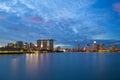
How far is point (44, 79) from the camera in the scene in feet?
116

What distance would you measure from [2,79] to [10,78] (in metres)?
1.37

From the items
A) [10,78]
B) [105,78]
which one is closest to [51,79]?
[10,78]

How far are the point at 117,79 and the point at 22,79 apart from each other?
54.1 ft

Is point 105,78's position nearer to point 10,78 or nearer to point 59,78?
point 59,78

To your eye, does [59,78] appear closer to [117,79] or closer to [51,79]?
[51,79]

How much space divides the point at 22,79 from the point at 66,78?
306 inches

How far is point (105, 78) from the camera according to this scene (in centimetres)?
3638

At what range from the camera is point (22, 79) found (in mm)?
35156

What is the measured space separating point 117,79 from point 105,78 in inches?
80.7

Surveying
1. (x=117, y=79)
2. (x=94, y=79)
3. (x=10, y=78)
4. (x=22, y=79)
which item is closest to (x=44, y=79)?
(x=22, y=79)

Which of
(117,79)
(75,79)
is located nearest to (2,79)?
(75,79)

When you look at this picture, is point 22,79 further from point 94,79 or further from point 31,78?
point 94,79

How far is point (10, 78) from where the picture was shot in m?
36.2

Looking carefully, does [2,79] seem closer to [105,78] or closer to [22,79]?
[22,79]
